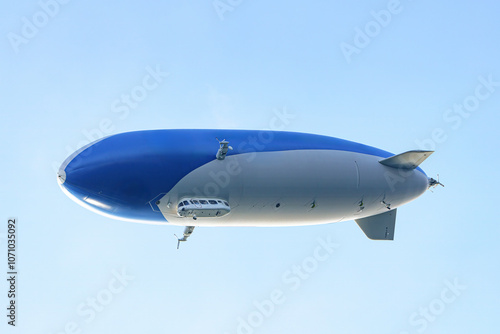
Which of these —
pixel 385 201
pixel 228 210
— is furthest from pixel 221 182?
pixel 385 201

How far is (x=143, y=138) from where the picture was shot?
1897 cm

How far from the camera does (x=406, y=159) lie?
23.1 m

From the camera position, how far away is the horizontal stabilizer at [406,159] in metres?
22.8

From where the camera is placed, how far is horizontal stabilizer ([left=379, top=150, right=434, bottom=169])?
2280 cm

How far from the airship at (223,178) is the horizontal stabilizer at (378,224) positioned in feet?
10.4

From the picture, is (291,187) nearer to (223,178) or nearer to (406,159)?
(223,178)

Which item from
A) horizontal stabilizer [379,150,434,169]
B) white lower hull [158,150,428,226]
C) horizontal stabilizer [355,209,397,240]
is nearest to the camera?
white lower hull [158,150,428,226]

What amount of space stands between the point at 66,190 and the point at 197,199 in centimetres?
504

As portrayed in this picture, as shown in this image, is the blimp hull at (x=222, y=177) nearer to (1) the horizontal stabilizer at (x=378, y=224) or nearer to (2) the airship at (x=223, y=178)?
(2) the airship at (x=223, y=178)

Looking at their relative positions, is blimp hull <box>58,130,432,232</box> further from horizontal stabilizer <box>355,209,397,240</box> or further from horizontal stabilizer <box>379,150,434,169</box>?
horizontal stabilizer <box>355,209,397,240</box>

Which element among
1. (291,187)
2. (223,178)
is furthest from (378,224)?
(223,178)

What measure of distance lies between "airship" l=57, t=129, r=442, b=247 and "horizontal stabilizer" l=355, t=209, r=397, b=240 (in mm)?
3160

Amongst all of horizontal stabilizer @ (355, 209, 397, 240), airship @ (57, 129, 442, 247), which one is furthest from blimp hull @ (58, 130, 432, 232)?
horizontal stabilizer @ (355, 209, 397, 240)

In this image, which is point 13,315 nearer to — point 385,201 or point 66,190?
point 66,190
